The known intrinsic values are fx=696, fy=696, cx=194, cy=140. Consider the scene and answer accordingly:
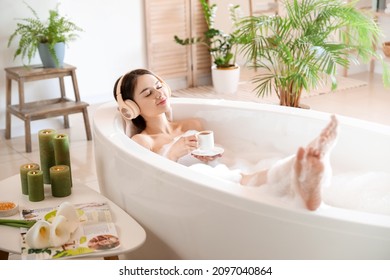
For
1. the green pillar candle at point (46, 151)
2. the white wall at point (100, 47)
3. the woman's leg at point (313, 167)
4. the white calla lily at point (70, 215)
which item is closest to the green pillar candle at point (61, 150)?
the green pillar candle at point (46, 151)

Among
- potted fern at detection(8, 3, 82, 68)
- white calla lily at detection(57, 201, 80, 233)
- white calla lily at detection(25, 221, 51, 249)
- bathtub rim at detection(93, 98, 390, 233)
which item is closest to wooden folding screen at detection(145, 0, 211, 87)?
potted fern at detection(8, 3, 82, 68)

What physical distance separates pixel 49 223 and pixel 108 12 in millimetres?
3111

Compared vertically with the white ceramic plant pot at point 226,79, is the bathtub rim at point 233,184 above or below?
above

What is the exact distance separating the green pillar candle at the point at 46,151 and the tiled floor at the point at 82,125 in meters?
0.74

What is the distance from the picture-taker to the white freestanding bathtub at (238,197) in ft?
6.87

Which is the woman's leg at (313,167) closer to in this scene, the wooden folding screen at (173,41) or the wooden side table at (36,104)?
the wooden side table at (36,104)

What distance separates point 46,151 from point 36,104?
5.61ft

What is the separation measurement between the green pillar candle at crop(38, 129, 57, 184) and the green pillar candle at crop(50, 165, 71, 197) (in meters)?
0.17

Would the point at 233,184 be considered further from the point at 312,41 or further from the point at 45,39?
the point at 45,39

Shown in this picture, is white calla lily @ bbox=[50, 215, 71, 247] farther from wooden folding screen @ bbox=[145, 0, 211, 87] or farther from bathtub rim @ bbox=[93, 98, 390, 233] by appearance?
wooden folding screen @ bbox=[145, 0, 211, 87]

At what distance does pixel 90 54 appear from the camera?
17.3 feet

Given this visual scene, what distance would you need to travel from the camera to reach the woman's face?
3.08m

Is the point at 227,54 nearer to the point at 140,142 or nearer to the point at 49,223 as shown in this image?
the point at 140,142

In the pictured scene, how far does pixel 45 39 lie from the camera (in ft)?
15.0
